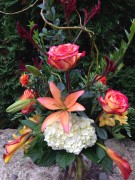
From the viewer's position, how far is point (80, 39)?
1.73 metres

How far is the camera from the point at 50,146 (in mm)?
1154

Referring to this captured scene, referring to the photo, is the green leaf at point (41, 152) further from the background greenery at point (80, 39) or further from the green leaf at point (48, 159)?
the background greenery at point (80, 39)

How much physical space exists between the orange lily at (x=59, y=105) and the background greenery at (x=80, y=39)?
2.11 ft

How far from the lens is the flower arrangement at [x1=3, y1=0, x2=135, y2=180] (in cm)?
100

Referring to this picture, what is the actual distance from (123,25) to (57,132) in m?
1.00

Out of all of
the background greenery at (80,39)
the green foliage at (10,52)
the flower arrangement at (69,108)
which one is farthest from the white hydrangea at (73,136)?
the green foliage at (10,52)

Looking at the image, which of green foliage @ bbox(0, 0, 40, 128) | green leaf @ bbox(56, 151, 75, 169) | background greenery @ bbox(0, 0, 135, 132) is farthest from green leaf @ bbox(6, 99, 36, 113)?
green foliage @ bbox(0, 0, 40, 128)

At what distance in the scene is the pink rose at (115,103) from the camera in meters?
0.98

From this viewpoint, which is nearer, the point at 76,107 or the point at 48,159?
the point at 76,107

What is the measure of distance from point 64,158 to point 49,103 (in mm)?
206

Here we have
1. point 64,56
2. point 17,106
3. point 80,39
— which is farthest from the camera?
point 80,39

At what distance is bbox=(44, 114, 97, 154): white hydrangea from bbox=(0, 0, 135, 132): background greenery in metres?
0.67

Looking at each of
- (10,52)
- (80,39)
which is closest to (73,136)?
(80,39)

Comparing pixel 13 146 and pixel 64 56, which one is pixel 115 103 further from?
pixel 13 146
